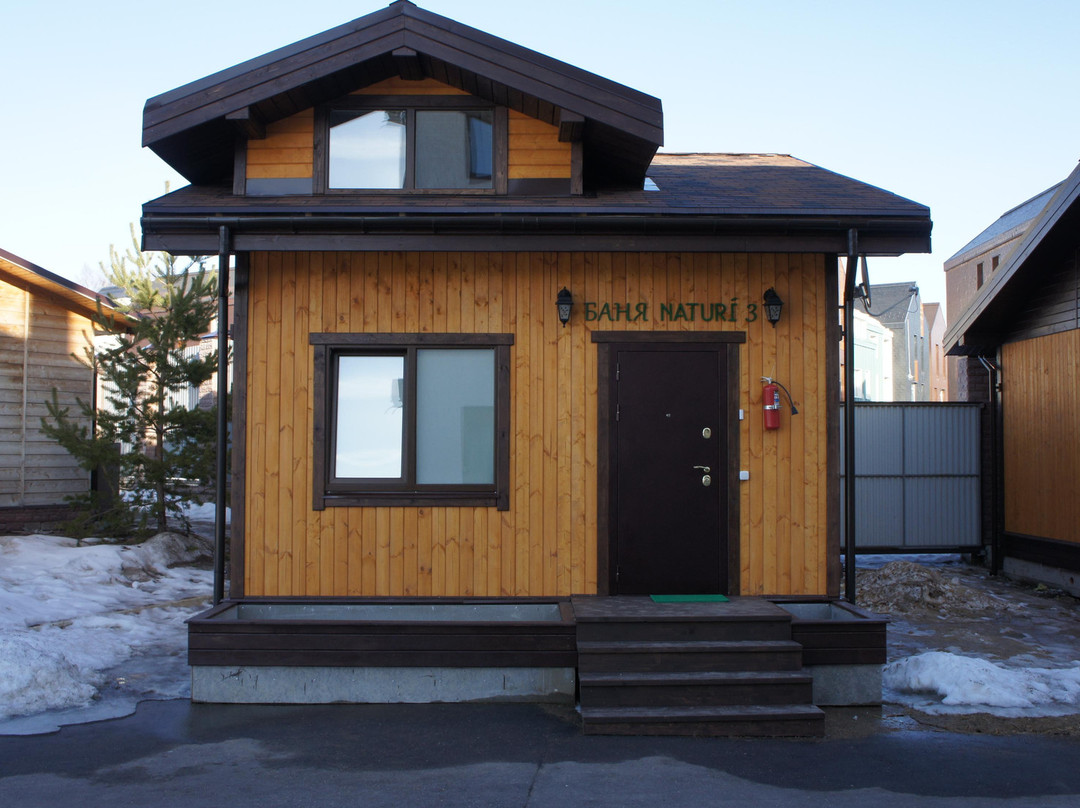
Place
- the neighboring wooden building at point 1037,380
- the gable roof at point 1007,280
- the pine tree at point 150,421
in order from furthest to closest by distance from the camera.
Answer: the pine tree at point 150,421 → the neighboring wooden building at point 1037,380 → the gable roof at point 1007,280

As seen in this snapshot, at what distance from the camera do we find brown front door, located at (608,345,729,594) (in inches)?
283

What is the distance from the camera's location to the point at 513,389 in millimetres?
7223

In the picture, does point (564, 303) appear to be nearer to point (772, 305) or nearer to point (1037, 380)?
point (772, 305)

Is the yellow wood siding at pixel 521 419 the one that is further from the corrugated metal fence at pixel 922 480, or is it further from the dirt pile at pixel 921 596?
the corrugated metal fence at pixel 922 480

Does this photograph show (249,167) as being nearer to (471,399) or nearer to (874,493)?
(471,399)

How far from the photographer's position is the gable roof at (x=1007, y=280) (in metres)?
10.2

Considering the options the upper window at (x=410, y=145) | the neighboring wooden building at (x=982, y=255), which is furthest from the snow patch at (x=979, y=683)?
the neighboring wooden building at (x=982, y=255)

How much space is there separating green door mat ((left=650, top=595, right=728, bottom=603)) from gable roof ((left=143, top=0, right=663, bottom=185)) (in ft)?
12.0

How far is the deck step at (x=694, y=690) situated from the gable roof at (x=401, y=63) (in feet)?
13.7

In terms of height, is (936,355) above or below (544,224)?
above

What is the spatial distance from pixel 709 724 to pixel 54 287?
1176 centimetres

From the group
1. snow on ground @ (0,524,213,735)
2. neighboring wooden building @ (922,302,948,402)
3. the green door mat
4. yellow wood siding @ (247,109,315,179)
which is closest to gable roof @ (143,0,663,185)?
yellow wood siding @ (247,109,315,179)

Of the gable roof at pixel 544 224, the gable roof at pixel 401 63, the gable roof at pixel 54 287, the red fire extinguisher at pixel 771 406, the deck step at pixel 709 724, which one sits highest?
the gable roof at pixel 401 63

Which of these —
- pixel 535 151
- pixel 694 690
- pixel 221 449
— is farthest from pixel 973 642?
pixel 221 449
